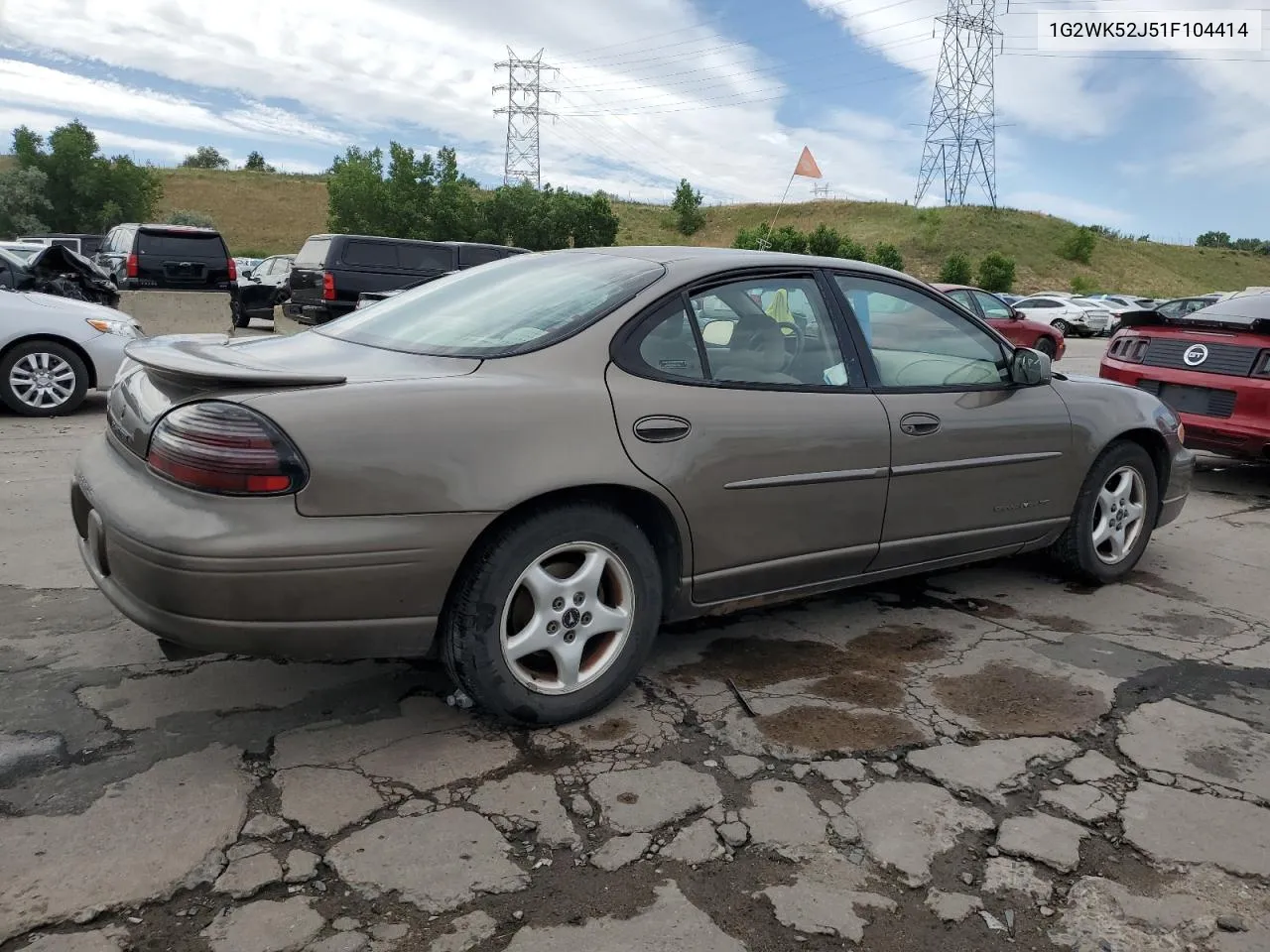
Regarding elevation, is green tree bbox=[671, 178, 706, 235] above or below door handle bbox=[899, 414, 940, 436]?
above

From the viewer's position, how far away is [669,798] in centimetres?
264

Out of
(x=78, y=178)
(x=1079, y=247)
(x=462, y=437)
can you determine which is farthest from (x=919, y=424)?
(x=1079, y=247)

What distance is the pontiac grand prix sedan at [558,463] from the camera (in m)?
2.55

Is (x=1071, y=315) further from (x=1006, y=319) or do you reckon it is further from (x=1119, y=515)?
(x=1119, y=515)

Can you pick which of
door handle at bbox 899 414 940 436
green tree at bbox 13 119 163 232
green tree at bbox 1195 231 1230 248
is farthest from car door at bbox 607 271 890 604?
green tree at bbox 1195 231 1230 248

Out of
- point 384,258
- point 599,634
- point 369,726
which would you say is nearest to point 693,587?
point 599,634

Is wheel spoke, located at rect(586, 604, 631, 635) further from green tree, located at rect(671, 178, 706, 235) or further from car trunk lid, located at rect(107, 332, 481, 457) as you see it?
green tree, located at rect(671, 178, 706, 235)

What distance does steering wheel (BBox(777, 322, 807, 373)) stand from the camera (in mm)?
3484

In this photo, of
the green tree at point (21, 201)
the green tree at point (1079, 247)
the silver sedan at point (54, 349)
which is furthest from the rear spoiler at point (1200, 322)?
the green tree at point (1079, 247)

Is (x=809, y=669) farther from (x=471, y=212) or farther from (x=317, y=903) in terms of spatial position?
(x=471, y=212)

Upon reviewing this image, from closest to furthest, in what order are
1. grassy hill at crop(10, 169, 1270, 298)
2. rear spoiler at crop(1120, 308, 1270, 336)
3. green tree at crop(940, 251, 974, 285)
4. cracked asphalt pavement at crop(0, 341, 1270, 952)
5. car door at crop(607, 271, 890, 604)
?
1. cracked asphalt pavement at crop(0, 341, 1270, 952)
2. car door at crop(607, 271, 890, 604)
3. rear spoiler at crop(1120, 308, 1270, 336)
4. green tree at crop(940, 251, 974, 285)
5. grassy hill at crop(10, 169, 1270, 298)

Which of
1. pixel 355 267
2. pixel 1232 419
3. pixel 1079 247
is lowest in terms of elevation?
pixel 1232 419

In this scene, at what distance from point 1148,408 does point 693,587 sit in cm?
279

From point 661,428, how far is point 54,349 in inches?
276
